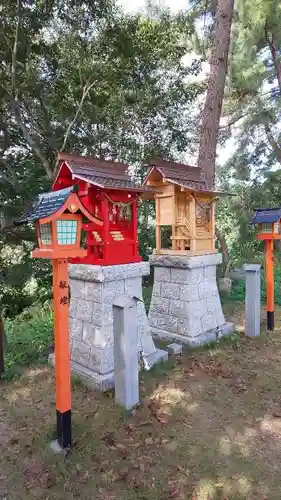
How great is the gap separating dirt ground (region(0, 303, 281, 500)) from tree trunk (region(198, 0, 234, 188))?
188 inches

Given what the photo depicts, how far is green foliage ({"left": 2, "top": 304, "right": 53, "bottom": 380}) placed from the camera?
511 cm

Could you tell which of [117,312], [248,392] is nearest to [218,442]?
[248,392]

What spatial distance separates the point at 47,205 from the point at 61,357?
1.48 m

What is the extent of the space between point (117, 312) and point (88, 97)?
5.93 metres

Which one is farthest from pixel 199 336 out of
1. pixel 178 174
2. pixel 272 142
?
pixel 272 142

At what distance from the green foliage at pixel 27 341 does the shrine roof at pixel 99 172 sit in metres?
2.92

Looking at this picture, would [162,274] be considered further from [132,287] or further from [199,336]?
[132,287]

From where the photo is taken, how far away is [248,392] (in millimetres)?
4312

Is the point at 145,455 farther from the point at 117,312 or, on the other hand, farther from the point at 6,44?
the point at 6,44

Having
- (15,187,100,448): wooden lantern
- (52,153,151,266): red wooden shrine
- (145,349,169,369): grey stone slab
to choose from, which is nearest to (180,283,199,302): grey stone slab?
(145,349,169,369): grey stone slab

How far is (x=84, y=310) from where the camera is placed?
4.67 m

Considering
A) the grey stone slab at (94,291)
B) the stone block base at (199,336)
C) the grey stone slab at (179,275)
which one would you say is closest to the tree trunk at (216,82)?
the grey stone slab at (179,275)

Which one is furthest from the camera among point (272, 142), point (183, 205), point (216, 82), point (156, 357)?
point (272, 142)

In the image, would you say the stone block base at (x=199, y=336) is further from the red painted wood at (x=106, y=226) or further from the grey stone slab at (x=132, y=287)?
the red painted wood at (x=106, y=226)
